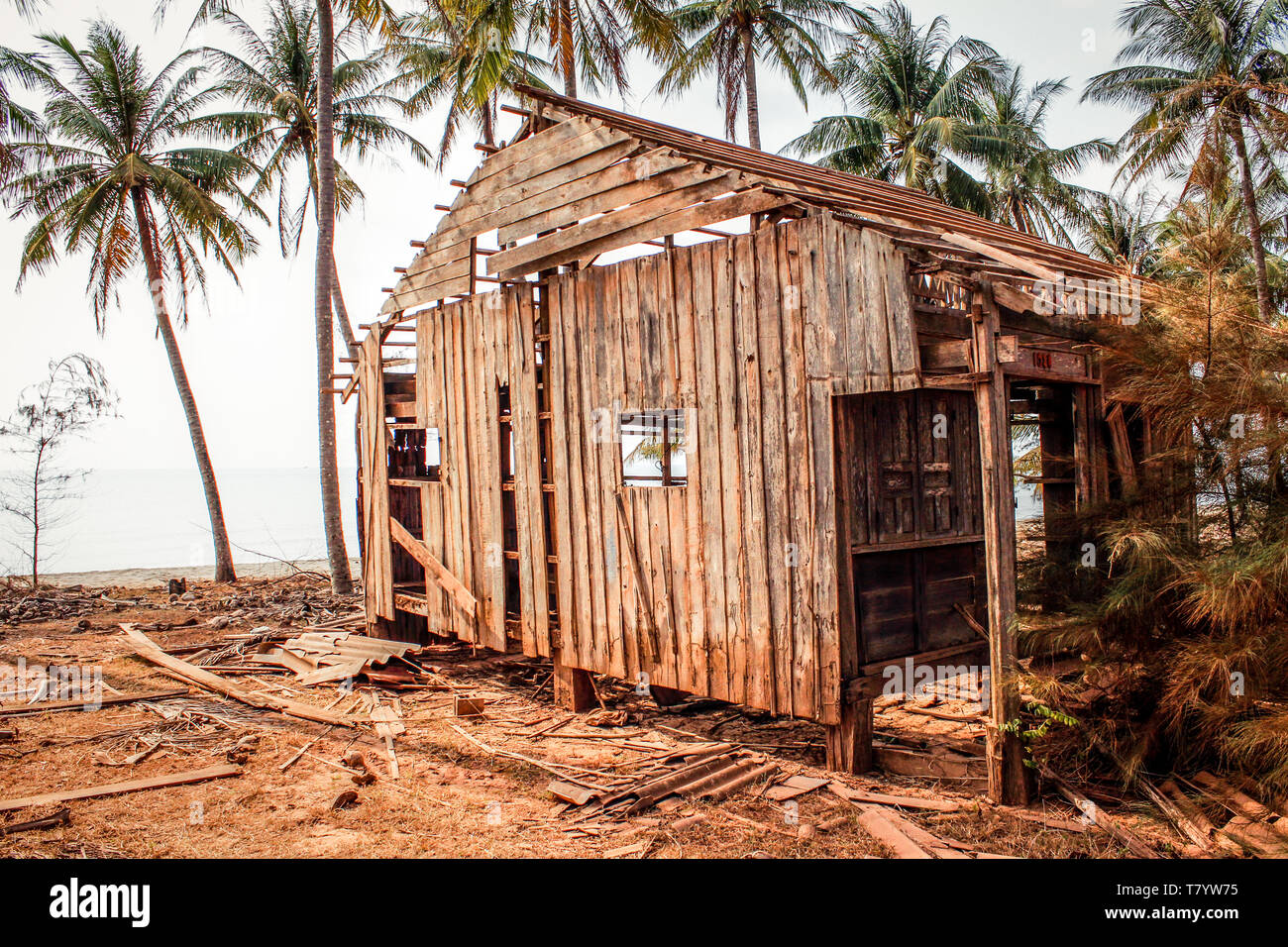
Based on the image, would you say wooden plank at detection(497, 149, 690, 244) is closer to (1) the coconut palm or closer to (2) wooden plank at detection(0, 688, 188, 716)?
(2) wooden plank at detection(0, 688, 188, 716)

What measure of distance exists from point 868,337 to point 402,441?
8.49 m

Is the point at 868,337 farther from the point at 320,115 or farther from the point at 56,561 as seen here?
the point at 56,561

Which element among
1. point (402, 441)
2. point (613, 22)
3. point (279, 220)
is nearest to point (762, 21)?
point (613, 22)

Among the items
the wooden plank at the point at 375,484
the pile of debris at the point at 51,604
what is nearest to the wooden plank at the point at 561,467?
the wooden plank at the point at 375,484

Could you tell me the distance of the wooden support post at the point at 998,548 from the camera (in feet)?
21.7

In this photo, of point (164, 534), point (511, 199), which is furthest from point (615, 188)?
point (164, 534)

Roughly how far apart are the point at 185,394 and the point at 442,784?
722 inches

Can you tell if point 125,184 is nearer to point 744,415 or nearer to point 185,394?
point 185,394

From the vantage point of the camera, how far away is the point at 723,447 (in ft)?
27.4

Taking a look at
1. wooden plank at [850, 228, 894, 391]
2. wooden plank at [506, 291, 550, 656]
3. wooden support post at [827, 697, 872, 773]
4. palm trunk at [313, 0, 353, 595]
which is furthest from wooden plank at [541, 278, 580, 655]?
palm trunk at [313, 0, 353, 595]

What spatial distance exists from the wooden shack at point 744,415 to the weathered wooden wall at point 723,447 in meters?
0.03

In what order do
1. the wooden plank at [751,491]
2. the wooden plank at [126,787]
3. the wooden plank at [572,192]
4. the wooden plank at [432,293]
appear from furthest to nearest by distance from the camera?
the wooden plank at [432,293] → the wooden plank at [572,192] → the wooden plank at [751,491] → the wooden plank at [126,787]

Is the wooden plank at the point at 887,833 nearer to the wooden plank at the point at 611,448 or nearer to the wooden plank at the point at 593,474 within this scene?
the wooden plank at the point at 611,448
